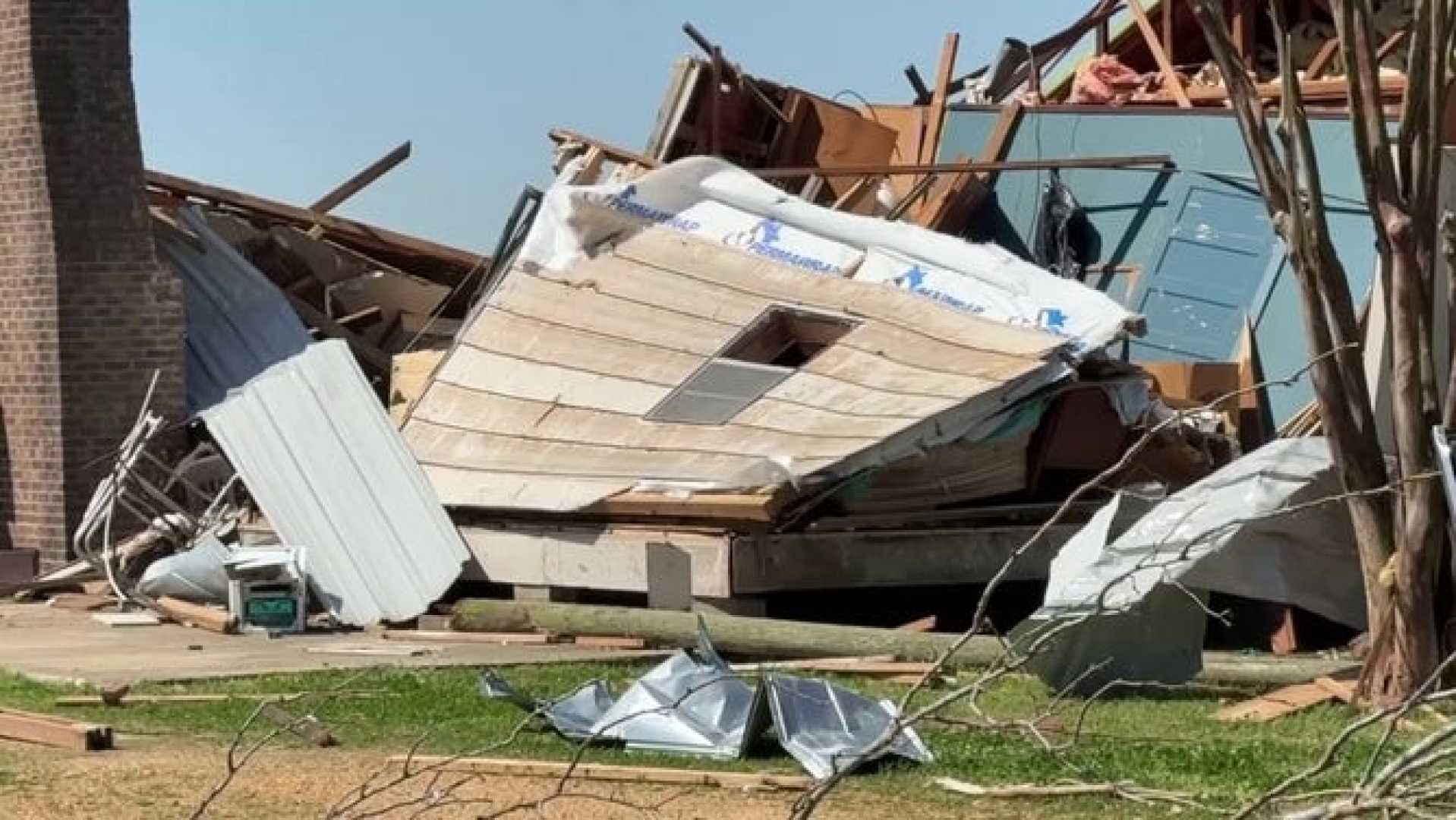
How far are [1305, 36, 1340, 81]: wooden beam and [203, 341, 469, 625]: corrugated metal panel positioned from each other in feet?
26.9

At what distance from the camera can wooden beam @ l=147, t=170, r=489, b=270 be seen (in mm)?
20172

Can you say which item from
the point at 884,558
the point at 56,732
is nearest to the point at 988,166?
the point at 884,558

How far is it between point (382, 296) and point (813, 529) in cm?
707

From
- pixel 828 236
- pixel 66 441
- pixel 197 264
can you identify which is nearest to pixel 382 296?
pixel 197 264

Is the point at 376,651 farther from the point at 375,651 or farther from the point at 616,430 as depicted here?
the point at 616,430

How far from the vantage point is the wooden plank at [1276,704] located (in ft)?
34.7

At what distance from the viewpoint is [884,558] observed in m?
14.8

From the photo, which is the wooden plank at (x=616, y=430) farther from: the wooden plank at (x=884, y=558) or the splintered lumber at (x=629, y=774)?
the splintered lumber at (x=629, y=774)

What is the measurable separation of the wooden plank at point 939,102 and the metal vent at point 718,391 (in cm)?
522

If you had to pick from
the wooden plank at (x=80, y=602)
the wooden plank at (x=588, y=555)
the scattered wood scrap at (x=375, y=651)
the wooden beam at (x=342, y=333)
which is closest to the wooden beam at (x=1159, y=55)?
the wooden beam at (x=342, y=333)

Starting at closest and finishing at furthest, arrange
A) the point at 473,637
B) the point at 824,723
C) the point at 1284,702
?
the point at 824,723
the point at 1284,702
the point at 473,637

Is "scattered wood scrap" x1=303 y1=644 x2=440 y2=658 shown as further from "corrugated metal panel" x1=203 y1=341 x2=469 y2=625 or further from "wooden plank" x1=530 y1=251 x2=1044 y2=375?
"wooden plank" x1=530 y1=251 x2=1044 y2=375

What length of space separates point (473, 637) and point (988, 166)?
6427 millimetres

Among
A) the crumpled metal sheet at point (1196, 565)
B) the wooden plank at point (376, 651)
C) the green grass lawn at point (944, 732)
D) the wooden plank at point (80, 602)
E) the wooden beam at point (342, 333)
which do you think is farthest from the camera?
the wooden beam at point (342, 333)
